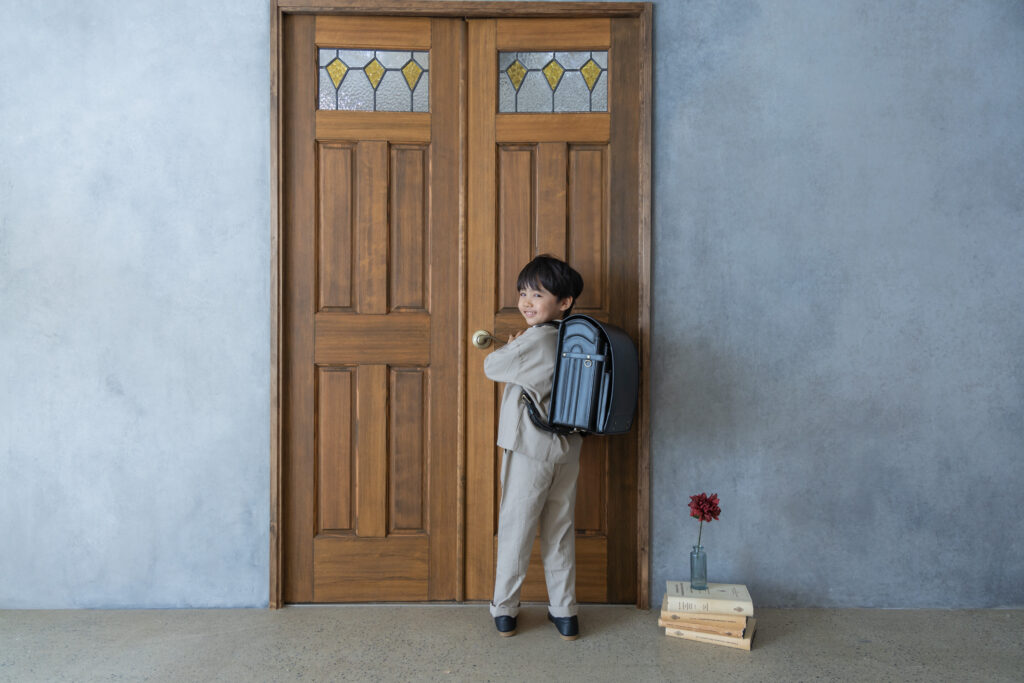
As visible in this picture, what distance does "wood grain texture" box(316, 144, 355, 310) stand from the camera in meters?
2.53

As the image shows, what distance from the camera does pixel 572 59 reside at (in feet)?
8.26

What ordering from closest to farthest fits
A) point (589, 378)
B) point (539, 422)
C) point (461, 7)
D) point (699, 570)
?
point (589, 378) < point (539, 422) < point (699, 570) < point (461, 7)

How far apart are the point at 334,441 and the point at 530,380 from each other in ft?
2.68

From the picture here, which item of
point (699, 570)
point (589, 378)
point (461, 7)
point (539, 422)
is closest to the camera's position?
point (589, 378)

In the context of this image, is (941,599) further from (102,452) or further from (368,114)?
(102,452)

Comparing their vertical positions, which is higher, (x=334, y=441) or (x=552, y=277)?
(x=552, y=277)

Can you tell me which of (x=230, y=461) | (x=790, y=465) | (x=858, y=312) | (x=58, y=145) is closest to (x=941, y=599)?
(x=790, y=465)

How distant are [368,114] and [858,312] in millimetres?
1912

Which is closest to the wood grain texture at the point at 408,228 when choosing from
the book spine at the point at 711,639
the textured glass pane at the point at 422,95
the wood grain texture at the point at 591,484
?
the textured glass pane at the point at 422,95

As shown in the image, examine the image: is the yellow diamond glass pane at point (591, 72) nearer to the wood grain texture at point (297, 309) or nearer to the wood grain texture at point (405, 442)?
the wood grain texture at point (297, 309)

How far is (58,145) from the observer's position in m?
2.47

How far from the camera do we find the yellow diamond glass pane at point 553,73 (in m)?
2.52

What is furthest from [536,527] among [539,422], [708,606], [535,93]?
[535,93]

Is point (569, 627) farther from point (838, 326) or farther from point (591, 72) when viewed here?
point (591, 72)
